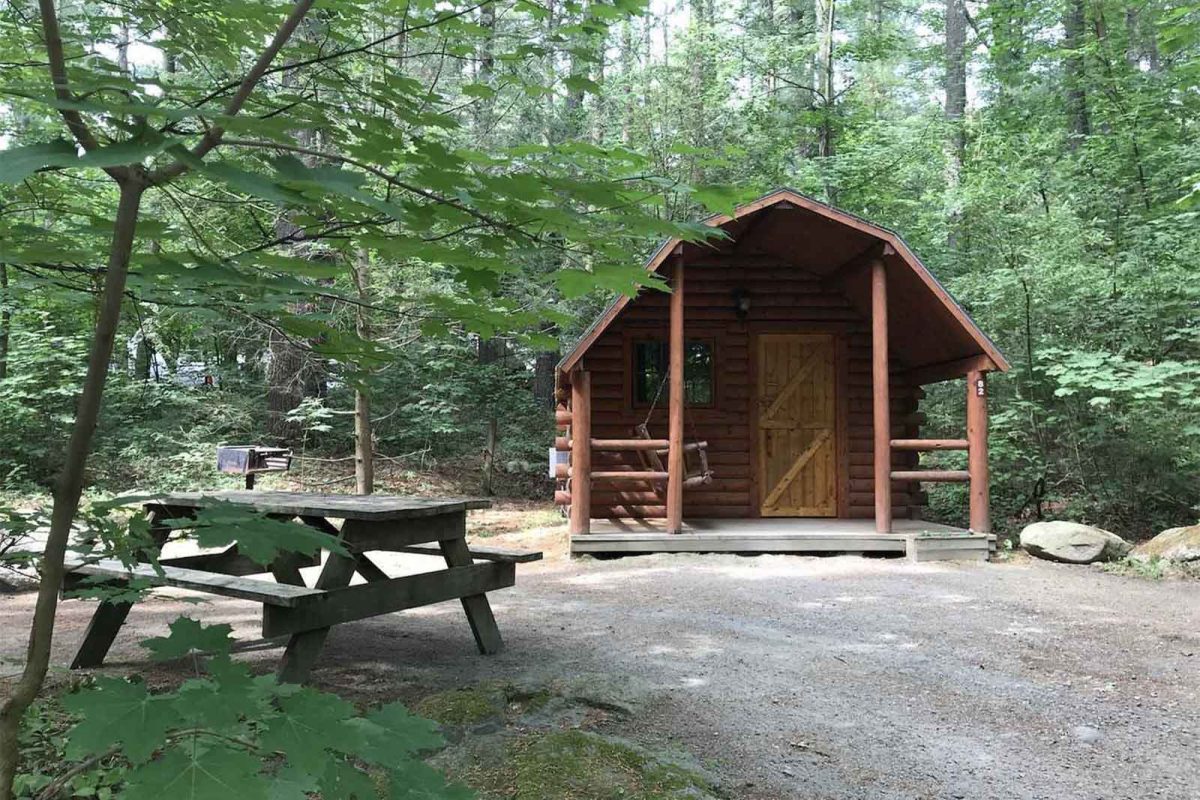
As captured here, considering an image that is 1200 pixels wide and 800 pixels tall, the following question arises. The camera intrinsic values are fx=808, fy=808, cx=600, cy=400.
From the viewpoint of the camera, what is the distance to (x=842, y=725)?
3.78m

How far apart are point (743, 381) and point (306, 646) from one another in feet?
25.2

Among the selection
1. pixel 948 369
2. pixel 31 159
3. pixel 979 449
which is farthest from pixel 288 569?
pixel 948 369

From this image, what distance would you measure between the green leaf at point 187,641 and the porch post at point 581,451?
750 cm

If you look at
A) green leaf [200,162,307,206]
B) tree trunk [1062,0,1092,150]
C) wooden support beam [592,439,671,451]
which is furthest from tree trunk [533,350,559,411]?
green leaf [200,162,307,206]

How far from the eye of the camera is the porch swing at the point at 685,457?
9656 millimetres

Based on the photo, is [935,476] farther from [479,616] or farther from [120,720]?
[120,720]

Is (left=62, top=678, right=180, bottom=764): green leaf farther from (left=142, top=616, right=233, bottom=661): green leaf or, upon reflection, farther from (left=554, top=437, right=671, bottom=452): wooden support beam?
(left=554, top=437, right=671, bottom=452): wooden support beam

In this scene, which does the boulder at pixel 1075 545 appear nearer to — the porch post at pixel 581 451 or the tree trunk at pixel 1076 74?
the porch post at pixel 581 451

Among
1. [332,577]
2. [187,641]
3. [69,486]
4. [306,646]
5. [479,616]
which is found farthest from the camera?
[479,616]

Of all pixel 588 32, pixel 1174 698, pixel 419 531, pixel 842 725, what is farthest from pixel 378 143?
pixel 1174 698

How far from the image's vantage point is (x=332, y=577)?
3967 millimetres

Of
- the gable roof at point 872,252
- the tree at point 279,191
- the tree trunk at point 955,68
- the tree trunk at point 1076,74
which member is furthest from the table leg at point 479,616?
the tree trunk at point 955,68

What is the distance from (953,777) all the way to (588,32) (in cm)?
309

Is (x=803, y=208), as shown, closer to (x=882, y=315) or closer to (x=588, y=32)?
(x=882, y=315)
